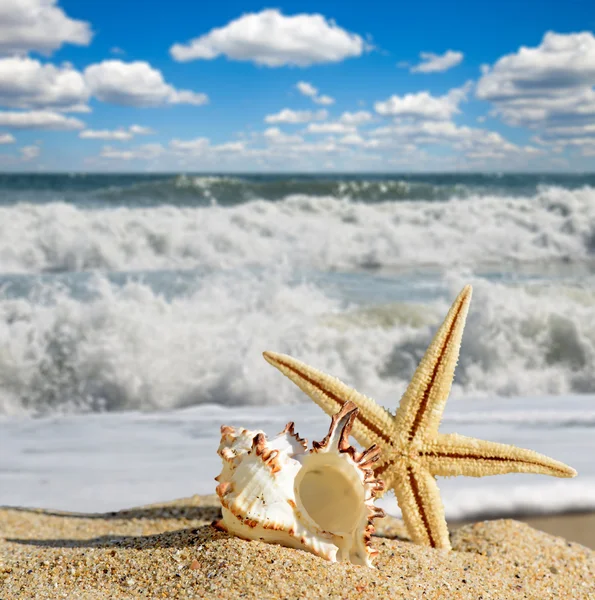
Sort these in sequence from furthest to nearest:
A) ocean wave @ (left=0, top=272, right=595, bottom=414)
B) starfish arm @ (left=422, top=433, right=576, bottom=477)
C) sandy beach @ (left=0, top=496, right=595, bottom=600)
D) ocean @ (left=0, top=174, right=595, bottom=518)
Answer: ocean wave @ (left=0, top=272, right=595, bottom=414)
ocean @ (left=0, top=174, right=595, bottom=518)
starfish arm @ (left=422, top=433, right=576, bottom=477)
sandy beach @ (left=0, top=496, right=595, bottom=600)

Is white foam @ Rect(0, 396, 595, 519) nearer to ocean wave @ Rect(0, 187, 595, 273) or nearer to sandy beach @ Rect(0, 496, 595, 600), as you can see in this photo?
sandy beach @ Rect(0, 496, 595, 600)

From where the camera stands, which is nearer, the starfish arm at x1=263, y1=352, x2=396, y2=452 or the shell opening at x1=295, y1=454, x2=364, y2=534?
the shell opening at x1=295, y1=454, x2=364, y2=534

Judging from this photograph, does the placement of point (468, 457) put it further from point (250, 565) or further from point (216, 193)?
point (216, 193)

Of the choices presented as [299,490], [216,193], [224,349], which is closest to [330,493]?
[299,490]

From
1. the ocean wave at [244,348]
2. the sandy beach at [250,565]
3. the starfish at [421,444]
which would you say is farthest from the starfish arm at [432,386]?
the ocean wave at [244,348]

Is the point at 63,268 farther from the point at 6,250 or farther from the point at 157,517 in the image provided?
the point at 157,517

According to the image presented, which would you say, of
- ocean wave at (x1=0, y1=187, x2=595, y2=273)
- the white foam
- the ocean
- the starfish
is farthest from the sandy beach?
ocean wave at (x1=0, y1=187, x2=595, y2=273)
